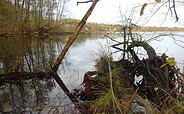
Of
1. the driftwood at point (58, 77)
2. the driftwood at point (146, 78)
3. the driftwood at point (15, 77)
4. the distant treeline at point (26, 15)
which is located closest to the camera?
the driftwood at point (146, 78)

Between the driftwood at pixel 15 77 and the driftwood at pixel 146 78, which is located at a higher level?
the driftwood at pixel 146 78

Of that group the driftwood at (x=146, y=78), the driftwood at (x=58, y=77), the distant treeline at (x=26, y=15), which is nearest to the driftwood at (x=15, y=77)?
the driftwood at (x=58, y=77)

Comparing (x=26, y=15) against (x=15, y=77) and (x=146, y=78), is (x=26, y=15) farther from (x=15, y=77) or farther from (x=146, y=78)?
(x=146, y=78)

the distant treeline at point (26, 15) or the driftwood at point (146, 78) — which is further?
the distant treeline at point (26, 15)

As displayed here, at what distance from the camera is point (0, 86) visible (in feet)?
15.8

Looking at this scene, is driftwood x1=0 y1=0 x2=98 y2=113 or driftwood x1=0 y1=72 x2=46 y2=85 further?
driftwood x1=0 y1=72 x2=46 y2=85

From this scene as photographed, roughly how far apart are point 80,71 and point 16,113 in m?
3.52

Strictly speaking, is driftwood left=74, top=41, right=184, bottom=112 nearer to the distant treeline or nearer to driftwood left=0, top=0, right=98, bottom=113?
driftwood left=0, top=0, right=98, bottom=113

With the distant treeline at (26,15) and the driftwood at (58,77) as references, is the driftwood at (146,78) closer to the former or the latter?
the driftwood at (58,77)

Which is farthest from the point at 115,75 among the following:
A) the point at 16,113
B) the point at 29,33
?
the point at 29,33

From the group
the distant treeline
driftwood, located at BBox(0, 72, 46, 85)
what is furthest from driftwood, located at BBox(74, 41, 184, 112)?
the distant treeline

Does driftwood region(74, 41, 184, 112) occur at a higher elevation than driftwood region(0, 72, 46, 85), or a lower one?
higher

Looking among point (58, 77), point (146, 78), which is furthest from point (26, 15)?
point (146, 78)

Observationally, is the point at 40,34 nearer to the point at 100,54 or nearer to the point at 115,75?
the point at 100,54
